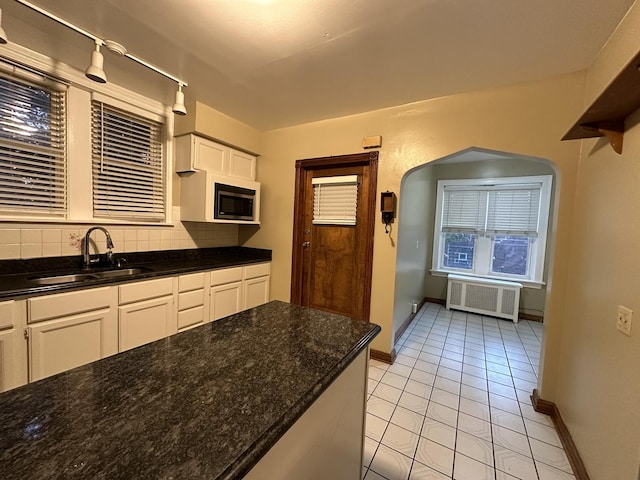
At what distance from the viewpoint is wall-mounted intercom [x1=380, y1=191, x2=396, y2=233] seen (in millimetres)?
2625

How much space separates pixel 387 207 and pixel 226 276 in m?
1.85

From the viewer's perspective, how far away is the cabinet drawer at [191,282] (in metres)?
2.51

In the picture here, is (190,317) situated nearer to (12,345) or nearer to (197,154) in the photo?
(12,345)

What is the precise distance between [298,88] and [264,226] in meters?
1.75

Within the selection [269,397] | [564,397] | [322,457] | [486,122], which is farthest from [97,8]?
[564,397]

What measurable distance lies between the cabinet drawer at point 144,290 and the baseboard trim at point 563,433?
308cm

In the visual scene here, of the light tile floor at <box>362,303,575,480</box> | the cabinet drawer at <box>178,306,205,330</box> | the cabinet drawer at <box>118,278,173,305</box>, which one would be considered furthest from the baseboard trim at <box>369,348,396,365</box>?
the cabinet drawer at <box>118,278,173,305</box>

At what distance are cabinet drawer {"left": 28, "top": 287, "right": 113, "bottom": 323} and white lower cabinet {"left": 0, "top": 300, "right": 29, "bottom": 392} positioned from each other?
5cm

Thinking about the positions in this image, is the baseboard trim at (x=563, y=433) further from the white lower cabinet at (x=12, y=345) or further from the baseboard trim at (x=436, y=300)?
the white lower cabinet at (x=12, y=345)

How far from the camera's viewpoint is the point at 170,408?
670mm

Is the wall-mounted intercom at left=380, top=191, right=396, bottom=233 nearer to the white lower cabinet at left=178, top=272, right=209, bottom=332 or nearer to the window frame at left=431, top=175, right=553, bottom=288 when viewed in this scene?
the white lower cabinet at left=178, top=272, right=209, bottom=332

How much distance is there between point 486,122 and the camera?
7.47 feet

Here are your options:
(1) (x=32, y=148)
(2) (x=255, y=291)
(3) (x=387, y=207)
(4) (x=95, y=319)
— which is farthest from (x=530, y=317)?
(1) (x=32, y=148)

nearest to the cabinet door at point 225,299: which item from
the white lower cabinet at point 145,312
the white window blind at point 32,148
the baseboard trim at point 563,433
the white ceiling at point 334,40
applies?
the white lower cabinet at point 145,312
